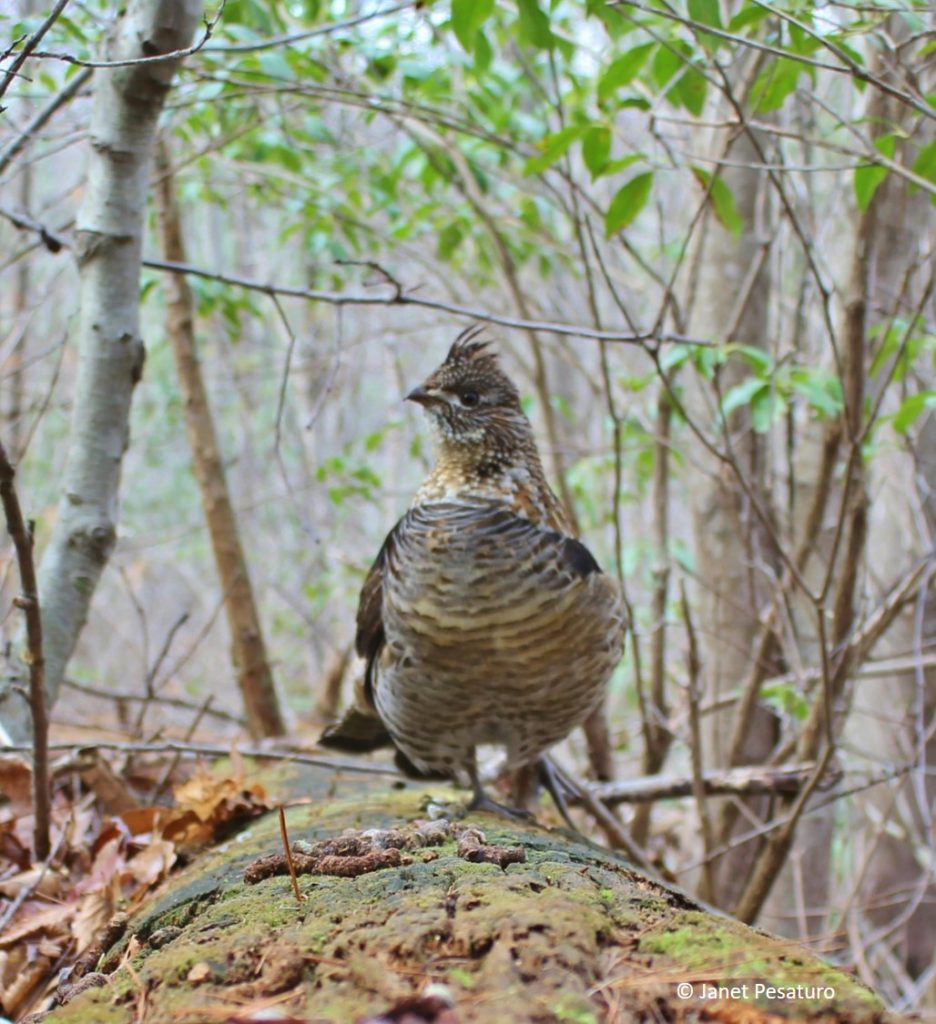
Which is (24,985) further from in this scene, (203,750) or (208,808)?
(203,750)

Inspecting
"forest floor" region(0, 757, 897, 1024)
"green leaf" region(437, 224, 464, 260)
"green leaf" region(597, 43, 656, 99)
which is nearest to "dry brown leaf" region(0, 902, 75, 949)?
"forest floor" region(0, 757, 897, 1024)

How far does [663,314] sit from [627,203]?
0.37 m

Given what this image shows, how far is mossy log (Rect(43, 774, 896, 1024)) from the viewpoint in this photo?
124 cm

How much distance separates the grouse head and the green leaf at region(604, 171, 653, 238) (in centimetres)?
62

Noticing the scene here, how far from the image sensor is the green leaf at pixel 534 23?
284 cm

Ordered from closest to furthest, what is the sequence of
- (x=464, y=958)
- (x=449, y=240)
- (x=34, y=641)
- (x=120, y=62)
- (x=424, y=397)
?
(x=464, y=958), (x=120, y=62), (x=34, y=641), (x=424, y=397), (x=449, y=240)

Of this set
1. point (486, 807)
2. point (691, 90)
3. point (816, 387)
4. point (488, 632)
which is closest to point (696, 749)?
point (486, 807)

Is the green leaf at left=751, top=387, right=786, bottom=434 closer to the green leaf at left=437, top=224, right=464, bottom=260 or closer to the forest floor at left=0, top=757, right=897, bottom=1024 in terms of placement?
the forest floor at left=0, top=757, right=897, bottom=1024

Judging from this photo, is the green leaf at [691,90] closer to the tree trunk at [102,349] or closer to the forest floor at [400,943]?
the tree trunk at [102,349]

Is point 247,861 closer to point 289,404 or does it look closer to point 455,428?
point 455,428

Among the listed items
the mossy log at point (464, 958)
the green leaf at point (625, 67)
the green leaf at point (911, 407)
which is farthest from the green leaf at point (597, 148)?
the mossy log at point (464, 958)

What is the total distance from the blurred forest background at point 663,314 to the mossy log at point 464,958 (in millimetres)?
1467

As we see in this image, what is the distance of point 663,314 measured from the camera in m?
3.05

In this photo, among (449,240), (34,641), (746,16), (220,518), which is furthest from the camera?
(449,240)
